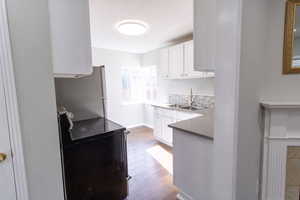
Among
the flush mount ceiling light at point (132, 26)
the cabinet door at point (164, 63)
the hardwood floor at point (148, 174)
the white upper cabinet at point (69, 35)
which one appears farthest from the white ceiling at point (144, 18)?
the hardwood floor at point (148, 174)

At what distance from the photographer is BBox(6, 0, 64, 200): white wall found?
93 cm

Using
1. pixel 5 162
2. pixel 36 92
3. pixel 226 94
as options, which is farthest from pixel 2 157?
pixel 226 94

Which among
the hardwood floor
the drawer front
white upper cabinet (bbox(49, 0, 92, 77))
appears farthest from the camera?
the drawer front

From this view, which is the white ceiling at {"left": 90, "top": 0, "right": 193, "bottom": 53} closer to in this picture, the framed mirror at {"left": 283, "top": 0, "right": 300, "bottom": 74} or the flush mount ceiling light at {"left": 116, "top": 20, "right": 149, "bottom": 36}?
the flush mount ceiling light at {"left": 116, "top": 20, "right": 149, "bottom": 36}

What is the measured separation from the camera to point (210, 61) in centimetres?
136

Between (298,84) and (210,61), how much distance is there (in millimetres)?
797

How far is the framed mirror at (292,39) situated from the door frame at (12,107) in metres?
2.03

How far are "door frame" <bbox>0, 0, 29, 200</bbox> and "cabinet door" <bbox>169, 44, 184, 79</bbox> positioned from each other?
2926mm

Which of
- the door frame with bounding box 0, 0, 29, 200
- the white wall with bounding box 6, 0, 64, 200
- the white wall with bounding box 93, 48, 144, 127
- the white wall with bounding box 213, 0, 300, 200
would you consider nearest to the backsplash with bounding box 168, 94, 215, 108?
the white wall with bounding box 93, 48, 144, 127

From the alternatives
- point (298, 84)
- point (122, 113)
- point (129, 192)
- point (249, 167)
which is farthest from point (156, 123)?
point (298, 84)

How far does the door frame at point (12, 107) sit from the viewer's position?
0.88m

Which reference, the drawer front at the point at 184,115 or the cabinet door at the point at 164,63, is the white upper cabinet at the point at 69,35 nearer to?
the drawer front at the point at 184,115

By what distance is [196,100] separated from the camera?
3646 millimetres

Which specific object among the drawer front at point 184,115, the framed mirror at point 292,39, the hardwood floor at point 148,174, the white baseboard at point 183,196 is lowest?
the hardwood floor at point 148,174
